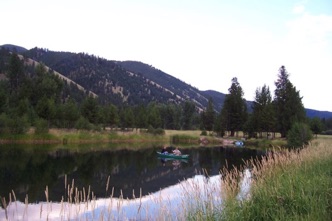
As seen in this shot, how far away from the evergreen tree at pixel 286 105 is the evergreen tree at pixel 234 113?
12714 mm

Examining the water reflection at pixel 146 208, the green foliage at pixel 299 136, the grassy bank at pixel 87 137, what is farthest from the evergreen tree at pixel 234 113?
the water reflection at pixel 146 208

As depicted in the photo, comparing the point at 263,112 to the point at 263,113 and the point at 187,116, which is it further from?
the point at 187,116

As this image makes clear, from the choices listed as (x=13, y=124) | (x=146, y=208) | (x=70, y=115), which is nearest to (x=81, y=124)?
(x=70, y=115)

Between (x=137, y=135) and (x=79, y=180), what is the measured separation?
151 feet

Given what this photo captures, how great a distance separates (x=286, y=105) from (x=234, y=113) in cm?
1829

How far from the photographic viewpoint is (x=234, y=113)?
271ft

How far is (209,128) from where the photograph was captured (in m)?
95.9

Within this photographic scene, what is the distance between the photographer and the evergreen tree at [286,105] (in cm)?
6372

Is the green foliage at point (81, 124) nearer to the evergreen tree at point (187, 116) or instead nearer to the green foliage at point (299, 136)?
the green foliage at point (299, 136)

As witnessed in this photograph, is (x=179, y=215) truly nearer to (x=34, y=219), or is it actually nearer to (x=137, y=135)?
(x=34, y=219)

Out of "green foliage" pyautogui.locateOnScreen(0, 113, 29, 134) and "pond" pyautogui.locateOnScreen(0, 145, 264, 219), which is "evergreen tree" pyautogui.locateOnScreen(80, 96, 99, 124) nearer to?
"green foliage" pyautogui.locateOnScreen(0, 113, 29, 134)

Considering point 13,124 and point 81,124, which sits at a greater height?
point 81,124

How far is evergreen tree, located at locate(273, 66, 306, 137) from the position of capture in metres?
63.7

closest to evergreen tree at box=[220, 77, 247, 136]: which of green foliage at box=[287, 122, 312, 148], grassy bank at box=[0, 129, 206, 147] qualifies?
grassy bank at box=[0, 129, 206, 147]
